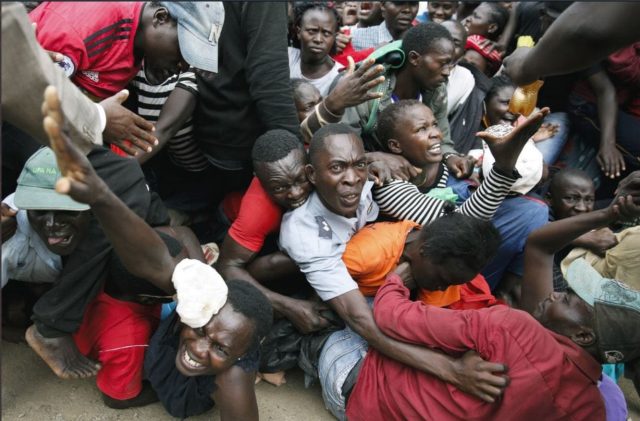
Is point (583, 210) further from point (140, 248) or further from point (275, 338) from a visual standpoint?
point (140, 248)

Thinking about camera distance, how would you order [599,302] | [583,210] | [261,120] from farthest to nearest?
[583,210] < [261,120] < [599,302]

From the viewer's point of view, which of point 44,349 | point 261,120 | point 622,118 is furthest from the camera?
point 622,118

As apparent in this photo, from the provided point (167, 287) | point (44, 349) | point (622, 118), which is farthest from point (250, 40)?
point (622, 118)

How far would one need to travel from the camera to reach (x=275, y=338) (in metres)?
2.68

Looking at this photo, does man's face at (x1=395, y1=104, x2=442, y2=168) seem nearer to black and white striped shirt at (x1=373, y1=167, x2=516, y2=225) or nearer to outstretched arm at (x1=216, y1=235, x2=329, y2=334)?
black and white striped shirt at (x1=373, y1=167, x2=516, y2=225)

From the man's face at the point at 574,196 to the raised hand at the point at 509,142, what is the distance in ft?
2.53

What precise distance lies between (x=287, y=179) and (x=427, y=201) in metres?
0.71

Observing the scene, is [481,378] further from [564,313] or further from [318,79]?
[318,79]

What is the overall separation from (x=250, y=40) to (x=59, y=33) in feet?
2.64

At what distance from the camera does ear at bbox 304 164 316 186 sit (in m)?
2.62

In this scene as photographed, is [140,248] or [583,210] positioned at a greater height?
[140,248]

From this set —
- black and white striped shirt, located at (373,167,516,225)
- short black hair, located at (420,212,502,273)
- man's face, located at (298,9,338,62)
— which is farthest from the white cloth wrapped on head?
man's face, located at (298,9,338,62)

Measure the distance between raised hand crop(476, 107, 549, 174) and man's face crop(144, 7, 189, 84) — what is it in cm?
137

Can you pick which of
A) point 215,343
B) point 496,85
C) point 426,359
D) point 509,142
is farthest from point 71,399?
point 496,85
